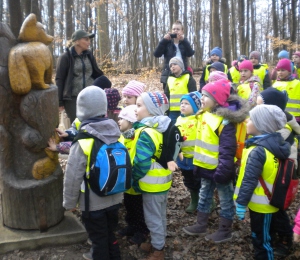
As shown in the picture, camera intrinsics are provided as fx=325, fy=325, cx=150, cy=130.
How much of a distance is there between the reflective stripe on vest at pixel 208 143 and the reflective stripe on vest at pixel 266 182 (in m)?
0.54

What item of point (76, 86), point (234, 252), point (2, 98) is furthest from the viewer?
point (76, 86)

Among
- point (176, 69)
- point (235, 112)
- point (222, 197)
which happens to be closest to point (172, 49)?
point (176, 69)

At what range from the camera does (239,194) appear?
307cm

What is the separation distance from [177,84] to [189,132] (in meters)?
2.02

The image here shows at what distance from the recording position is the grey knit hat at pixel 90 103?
9.55ft

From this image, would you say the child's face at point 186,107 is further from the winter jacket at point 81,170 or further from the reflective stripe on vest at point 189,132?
the winter jacket at point 81,170

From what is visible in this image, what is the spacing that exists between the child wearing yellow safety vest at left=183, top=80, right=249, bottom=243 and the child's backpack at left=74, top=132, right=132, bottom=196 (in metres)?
1.14

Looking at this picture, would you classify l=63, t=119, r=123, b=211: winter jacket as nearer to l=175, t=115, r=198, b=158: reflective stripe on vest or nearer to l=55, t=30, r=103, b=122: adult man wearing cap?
l=175, t=115, r=198, b=158: reflective stripe on vest

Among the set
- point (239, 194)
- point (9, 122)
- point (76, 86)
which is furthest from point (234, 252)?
point (76, 86)

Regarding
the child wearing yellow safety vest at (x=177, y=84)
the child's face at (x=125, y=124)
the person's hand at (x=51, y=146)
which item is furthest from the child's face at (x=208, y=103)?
the child wearing yellow safety vest at (x=177, y=84)

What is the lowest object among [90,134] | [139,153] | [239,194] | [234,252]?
[234,252]

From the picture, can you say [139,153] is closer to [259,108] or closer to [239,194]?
[239,194]

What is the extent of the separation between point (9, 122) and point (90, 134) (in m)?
1.10

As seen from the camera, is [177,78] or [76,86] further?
[177,78]
